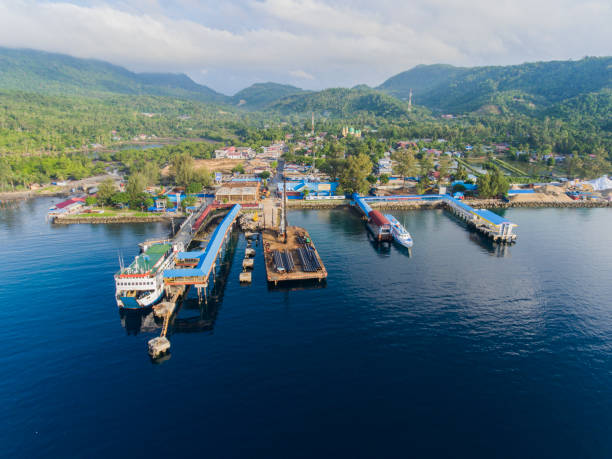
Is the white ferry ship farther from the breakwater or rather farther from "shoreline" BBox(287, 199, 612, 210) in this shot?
"shoreline" BBox(287, 199, 612, 210)

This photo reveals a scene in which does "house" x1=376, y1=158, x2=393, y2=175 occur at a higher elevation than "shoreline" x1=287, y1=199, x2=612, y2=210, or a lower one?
higher

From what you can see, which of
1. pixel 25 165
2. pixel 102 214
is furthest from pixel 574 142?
pixel 25 165

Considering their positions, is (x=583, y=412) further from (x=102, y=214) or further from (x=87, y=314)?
(x=102, y=214)

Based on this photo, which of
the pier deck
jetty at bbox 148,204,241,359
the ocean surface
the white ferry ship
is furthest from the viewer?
the pier deck

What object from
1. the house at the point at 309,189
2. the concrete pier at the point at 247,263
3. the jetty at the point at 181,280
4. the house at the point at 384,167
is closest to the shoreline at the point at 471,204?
the house at the point at 309,189

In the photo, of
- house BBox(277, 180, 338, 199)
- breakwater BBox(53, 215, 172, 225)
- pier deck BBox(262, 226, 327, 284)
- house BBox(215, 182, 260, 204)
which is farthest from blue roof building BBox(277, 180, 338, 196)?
breakwater BBox(53, 215, 172, 225)

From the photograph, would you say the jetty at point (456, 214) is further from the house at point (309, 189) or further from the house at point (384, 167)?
the house at point (384, 167)
